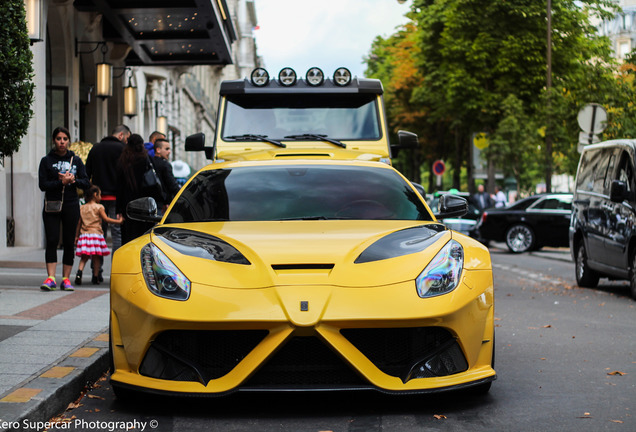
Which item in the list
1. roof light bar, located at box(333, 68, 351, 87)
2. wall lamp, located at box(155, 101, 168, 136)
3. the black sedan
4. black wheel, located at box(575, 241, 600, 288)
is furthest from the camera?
wall lamp, located at box(155, 101, 168, 136)

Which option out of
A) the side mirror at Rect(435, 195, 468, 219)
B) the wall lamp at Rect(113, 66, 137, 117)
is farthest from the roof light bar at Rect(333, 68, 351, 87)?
the wall lamp at Rect(113, 66, 137, 117)

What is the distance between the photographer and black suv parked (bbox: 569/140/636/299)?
1214cm

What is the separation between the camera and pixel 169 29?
22.2 metres

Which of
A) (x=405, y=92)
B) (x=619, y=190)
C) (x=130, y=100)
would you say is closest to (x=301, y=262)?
(x=619, y=190)

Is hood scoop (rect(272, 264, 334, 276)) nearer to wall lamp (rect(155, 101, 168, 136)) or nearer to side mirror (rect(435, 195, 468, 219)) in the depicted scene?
side mirror (rect(435, 195, 468, 219))

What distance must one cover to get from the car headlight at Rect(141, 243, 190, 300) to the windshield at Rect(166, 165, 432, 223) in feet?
2.86

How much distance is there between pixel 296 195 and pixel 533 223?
776 inches

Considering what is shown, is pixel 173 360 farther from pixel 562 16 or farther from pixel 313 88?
pixel 562 16

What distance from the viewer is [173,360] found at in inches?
200

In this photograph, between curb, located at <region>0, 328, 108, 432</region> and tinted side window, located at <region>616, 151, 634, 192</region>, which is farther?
tinted side window, located at <region>616, 151, 634, 192</region>

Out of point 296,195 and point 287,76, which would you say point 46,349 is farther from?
point 287,76

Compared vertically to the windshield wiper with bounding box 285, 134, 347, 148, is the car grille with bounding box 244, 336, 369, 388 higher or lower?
lower

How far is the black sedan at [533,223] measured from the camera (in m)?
25.1

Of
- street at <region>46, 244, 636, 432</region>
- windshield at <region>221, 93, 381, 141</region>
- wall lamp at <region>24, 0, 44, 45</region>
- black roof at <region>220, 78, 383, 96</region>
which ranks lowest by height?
street at <region>46, 244, 636, 432</region>
